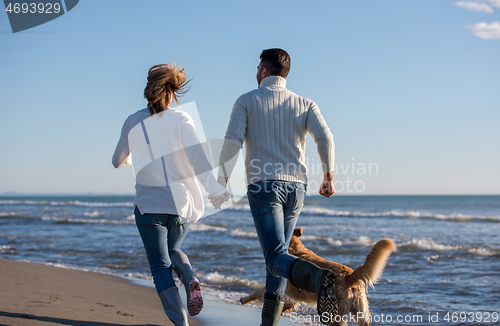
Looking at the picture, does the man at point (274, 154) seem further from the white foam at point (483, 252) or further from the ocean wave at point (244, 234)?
the ocean wave at point (244, 234)

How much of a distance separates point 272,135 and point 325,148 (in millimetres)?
386

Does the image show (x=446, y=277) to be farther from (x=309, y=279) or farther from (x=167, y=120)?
(x=167, y=120)

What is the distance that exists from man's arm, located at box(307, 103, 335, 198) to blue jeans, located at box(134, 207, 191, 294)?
1065 millimetres

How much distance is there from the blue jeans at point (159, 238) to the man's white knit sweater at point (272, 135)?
1.67ft

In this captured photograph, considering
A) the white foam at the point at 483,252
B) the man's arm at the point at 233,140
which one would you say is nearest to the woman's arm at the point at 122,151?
the man's arm at the point at 233,140

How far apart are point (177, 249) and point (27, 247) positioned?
827cm

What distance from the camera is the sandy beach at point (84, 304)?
142 inches

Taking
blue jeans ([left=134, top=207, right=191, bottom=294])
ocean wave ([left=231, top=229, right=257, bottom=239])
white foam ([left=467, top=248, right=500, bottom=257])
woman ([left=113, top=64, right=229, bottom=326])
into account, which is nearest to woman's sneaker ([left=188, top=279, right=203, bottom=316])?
woman ([left=113, top=64, right=229, bottom=326])

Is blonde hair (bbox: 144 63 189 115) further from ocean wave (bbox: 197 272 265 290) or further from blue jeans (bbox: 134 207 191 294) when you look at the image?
ocean wave (bbox: 197 272 265 290)

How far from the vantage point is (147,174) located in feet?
8.79

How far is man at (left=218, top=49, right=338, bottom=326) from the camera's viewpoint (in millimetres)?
2600

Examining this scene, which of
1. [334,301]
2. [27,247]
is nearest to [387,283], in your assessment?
[334,301]

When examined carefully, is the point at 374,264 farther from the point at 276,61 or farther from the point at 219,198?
the point at 276,61

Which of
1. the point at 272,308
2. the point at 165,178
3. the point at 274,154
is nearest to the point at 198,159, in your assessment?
the point at 165,178
